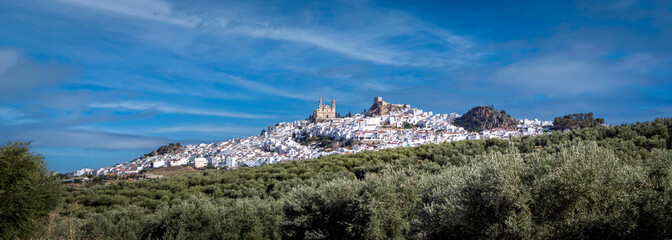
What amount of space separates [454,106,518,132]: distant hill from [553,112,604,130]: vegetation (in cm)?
4673

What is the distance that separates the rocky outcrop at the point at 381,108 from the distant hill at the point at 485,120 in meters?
38.9

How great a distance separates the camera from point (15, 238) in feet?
36.7

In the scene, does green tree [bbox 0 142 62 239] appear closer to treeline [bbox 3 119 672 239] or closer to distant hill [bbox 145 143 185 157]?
treeline [bbox 3 119 672 239]

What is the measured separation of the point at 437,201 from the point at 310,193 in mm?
4673

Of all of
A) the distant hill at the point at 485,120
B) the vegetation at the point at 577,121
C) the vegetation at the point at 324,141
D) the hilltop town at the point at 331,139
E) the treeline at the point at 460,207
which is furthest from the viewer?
the distant hill at the point at 485,120

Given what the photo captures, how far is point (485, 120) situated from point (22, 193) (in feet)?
383

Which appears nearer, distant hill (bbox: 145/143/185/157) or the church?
distant hill (bbox: 145/143/185/157)

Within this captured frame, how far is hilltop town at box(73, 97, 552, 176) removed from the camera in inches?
3093

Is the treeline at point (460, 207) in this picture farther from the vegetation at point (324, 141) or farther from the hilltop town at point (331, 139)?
the vegetation at point (324, 141)

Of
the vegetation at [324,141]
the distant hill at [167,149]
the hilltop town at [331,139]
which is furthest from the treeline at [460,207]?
the distant hill at [167,149]

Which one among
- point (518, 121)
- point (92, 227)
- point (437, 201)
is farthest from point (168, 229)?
point (518, 121)

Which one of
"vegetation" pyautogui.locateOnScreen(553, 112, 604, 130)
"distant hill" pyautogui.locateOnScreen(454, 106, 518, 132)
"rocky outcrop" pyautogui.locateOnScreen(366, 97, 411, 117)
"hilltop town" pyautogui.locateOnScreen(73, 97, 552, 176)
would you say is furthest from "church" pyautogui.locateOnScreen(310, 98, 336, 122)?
"vegetation" pyautogui.locateOnScreen(553, 112, 604, 130)

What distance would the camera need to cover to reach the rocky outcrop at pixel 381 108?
157875mm

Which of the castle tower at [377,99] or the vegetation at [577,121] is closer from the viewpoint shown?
the vegetation at [577,121]
